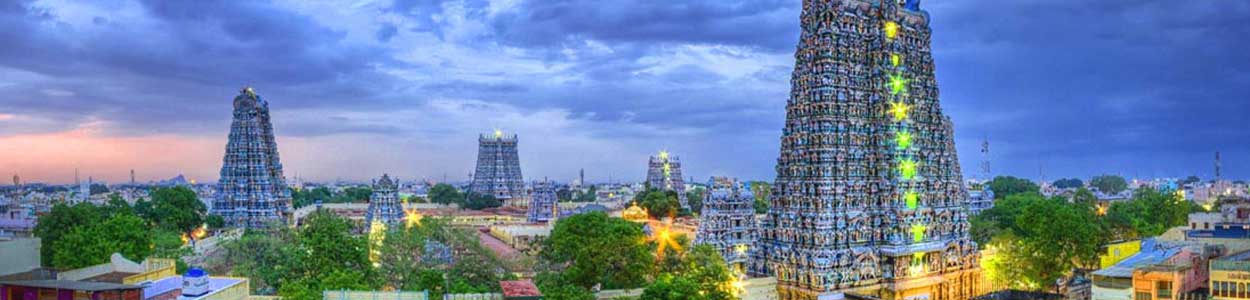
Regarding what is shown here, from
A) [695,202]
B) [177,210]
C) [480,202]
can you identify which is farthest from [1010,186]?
[177,210]

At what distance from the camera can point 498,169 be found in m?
125

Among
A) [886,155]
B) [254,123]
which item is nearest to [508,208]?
[254,123]

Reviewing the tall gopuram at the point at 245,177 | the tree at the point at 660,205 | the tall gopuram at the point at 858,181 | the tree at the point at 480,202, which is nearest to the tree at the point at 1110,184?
the tree at the point at 660,205

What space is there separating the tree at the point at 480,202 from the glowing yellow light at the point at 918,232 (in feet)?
264

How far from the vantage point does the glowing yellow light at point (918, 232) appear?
129 ft

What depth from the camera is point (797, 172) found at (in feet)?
128

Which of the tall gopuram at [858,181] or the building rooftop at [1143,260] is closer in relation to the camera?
the building rooftop at [1143,260]

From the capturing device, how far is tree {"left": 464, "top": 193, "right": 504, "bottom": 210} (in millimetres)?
113500

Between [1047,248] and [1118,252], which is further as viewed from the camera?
[1047,248]

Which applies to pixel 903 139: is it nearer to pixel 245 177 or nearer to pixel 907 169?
pixel 907 169

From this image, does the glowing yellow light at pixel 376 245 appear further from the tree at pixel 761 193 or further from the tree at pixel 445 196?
the tree at pixel 445 196

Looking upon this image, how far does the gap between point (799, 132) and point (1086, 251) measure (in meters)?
15.5

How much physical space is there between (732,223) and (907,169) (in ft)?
30.7

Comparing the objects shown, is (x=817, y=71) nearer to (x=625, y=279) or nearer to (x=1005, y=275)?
(x=625, y=279)
